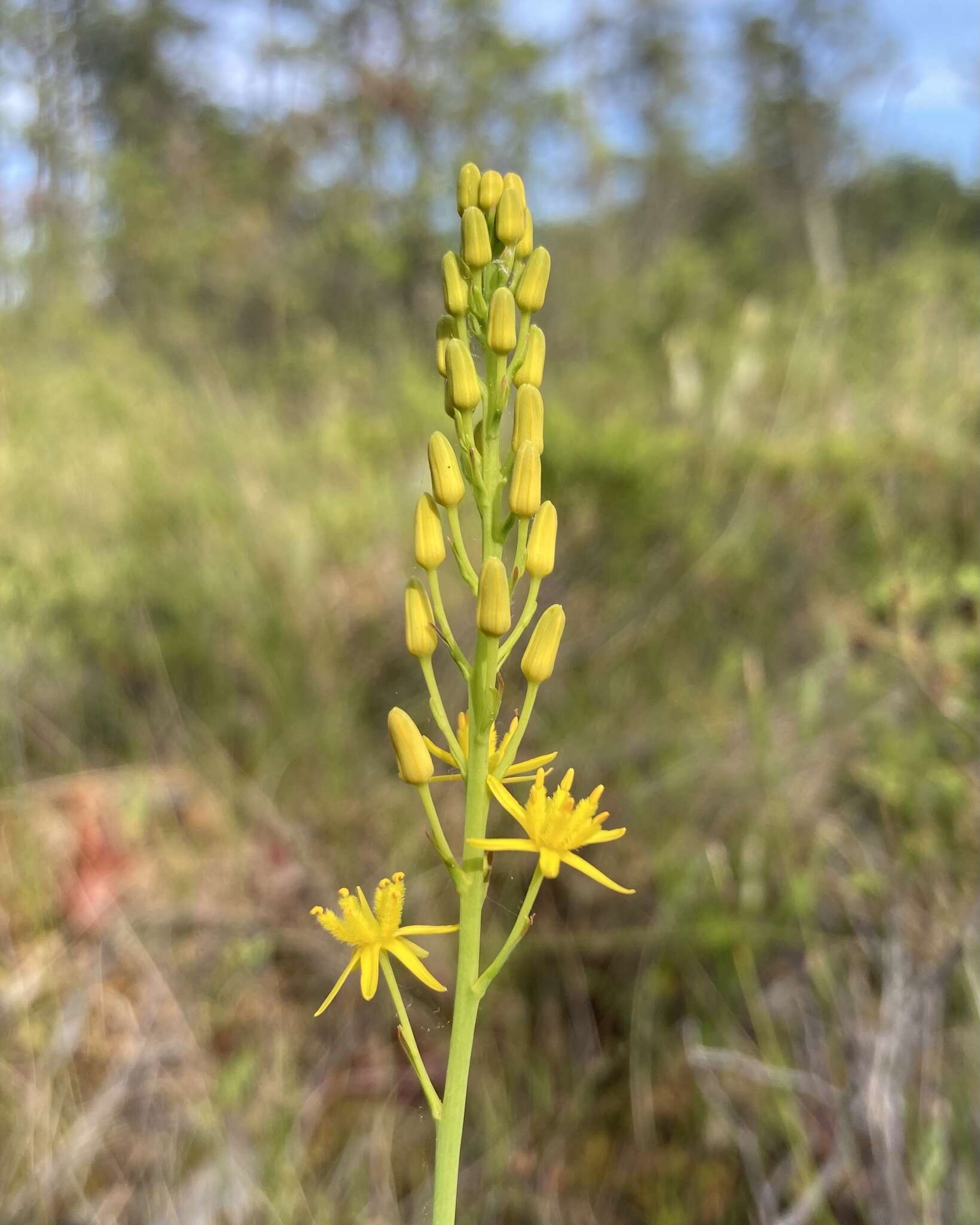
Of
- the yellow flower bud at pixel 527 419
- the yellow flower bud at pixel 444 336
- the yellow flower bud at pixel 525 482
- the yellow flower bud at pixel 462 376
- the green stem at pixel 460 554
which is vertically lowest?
the green stem at pixel 460 554

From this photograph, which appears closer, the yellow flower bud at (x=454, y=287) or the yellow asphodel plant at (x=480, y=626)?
the yellow asphodel plant at (x=480, y=626)

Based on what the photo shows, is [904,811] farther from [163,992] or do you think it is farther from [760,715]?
[163,992]

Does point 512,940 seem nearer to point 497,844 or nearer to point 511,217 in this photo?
point 497,844

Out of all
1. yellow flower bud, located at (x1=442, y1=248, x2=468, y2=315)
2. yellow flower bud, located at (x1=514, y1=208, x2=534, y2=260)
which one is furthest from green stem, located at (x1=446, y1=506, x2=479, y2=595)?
yellow flower bud, located at (x1=514, y1=208, x2=534, y2=260)

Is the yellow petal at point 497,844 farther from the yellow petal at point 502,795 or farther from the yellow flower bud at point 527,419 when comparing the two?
the yellow flower bud at point 527,419

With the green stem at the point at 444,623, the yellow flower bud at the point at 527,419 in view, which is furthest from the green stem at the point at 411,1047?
the yellow flower bud at the point at 527,419

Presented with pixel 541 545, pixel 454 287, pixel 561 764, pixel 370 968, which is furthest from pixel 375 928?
pixel 561 764

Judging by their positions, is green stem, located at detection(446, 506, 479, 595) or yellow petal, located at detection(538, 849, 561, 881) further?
green stem, located at detection(446, 506, 479, 595)

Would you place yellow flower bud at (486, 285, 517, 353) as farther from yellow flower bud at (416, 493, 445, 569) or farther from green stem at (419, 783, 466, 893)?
green stem at (419, 783, 466, 893)
